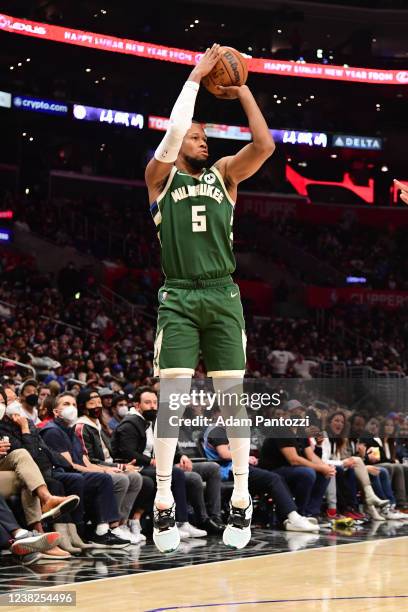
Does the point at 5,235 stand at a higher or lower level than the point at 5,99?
lower

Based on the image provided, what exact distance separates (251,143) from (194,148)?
41 centimetres

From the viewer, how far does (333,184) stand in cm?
3891

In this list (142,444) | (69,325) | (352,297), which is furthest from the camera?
(352,297)

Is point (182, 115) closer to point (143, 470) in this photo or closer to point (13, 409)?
point (13, 409)

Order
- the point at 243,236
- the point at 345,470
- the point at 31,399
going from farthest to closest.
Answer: the point at 243,236 → the point at 345,470 → the point at 31,399

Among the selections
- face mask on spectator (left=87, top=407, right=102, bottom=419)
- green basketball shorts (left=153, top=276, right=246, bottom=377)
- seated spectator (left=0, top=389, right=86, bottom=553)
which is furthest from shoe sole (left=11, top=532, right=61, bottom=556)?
green basketball shorts (left=153, top=276, right=246, bottom=377)

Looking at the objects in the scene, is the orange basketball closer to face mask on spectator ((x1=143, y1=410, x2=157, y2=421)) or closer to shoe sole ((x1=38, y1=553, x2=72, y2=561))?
shoe sole ((x1=38, y1=553, x2=72, y2=561))

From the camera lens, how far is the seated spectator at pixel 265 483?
12.2 m

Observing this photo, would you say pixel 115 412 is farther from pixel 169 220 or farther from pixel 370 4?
pixel 370 4

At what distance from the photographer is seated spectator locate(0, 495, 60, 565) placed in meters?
8.91

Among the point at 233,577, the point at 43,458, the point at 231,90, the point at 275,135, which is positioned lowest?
the point at 233,577

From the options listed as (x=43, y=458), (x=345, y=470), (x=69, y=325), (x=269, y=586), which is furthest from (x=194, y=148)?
(x=69, y=325)

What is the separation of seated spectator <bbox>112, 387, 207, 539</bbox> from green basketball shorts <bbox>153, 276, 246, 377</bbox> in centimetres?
505

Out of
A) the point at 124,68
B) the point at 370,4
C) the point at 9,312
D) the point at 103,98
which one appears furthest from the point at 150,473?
the point at 370,4
